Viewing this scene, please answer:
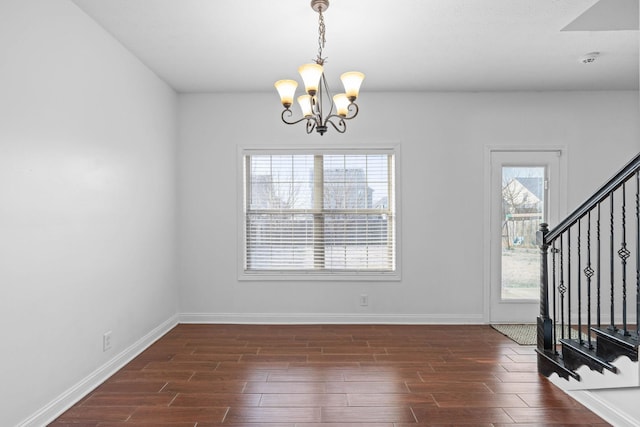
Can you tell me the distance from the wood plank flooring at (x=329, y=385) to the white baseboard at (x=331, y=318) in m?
0.43

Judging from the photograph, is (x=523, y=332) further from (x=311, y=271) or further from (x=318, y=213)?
(x=318, y=213)

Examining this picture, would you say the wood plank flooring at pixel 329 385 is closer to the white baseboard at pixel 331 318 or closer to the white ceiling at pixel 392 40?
the white baseboard at pixel 331 318

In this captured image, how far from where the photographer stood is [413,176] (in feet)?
15.1

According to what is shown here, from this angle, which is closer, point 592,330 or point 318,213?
point 592,330

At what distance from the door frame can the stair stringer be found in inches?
68.7

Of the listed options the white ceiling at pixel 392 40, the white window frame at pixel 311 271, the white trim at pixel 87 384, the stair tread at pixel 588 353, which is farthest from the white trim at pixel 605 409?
the white trim at pixel 87 384

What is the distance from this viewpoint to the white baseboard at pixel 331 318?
461 cm

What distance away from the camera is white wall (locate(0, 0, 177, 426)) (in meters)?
2.18

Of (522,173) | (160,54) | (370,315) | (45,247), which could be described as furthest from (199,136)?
(522,173)

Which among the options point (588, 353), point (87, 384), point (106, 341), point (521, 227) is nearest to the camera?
point (588, 353)

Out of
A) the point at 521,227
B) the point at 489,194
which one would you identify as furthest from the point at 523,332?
the point at 489,194

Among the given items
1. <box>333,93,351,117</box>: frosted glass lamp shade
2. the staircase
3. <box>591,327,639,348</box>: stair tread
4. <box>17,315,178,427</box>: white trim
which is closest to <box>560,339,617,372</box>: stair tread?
the staircase

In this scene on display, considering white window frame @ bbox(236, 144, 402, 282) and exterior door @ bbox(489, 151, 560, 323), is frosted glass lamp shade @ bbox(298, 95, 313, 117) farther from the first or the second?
exterior door @ bbox(489, 151, 560, 323)

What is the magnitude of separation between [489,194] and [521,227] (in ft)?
1.67
